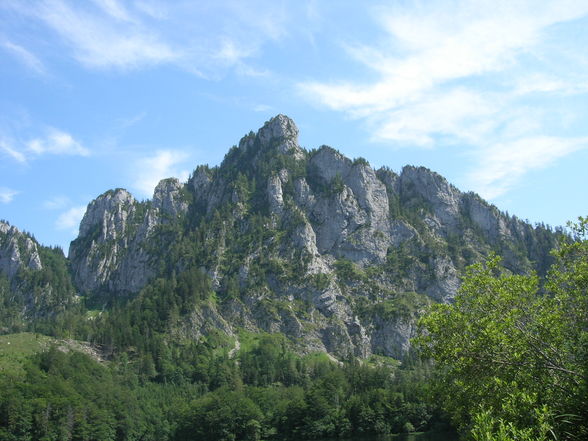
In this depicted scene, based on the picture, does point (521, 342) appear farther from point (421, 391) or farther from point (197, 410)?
point (197, 410)

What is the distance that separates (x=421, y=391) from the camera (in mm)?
46719

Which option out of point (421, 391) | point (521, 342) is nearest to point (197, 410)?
point (421, 391)

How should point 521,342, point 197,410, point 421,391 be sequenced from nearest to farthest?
point 521,342
point 421,391
point 197,410

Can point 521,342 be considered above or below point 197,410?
above

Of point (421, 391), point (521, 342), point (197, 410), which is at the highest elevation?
point (521, 342)

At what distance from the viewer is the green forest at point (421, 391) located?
104 feet

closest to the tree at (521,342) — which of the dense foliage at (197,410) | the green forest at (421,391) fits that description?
the green forest at (421,391)

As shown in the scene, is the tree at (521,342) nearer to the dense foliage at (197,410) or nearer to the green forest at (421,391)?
the green forest at (421,391)

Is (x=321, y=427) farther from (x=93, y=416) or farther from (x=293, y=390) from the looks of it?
(x=93, y=416)

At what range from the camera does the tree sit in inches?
1232

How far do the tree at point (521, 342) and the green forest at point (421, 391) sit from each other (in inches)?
3.6

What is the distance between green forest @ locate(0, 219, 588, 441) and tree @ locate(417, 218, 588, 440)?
9cm

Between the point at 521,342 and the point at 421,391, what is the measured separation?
50.7ft

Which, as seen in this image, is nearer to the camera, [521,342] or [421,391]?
[521,342]
